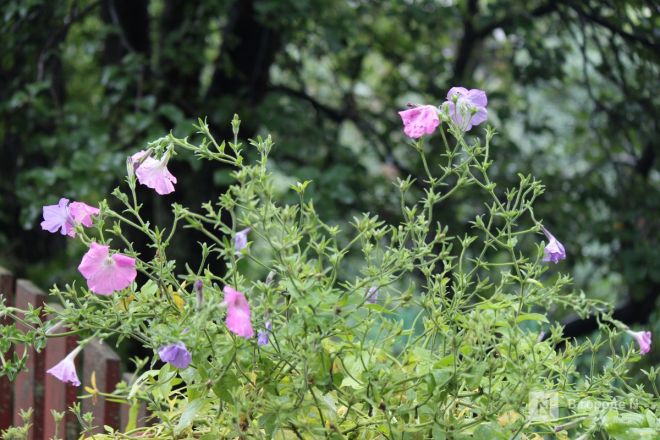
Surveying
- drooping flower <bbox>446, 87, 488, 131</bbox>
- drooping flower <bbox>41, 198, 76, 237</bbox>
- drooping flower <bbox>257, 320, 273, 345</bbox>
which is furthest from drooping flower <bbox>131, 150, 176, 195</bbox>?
drooping flower <bbox>446, 87, 488, 131</bbox>

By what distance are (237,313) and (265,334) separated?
0.12 meters

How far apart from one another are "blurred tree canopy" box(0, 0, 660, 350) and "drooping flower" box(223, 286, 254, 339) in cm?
202

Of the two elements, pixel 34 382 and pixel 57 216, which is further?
pixel 34 382

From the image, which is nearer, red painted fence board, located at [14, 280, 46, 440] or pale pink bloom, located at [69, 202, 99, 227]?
pale pink bloom, located at [69, 202, 99, 227]

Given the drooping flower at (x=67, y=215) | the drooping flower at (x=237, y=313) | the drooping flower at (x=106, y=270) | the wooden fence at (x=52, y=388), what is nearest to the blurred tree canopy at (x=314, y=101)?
the wooden fence at (x=52, y=388)

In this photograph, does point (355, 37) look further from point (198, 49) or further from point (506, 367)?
point (506, 367)

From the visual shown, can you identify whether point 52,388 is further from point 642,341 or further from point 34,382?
point 642,341

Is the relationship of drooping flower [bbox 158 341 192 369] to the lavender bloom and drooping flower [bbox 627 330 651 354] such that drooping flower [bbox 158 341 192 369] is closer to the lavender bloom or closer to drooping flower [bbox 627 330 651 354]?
the lavender bloom

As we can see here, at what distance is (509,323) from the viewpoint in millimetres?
1177

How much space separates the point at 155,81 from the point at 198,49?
196 mm

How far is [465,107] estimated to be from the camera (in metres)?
1.29

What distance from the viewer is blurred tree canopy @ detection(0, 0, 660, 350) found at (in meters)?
3.33

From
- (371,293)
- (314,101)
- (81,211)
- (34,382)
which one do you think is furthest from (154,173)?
(314,101)

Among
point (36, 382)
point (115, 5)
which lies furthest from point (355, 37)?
point (36, 382)
